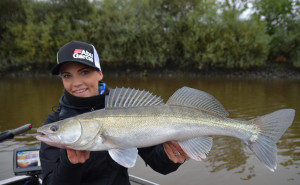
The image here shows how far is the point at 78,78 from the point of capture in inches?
93.7

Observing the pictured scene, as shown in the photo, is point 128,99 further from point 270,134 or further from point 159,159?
point 270,134

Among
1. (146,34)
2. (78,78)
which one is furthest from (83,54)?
(146,34)

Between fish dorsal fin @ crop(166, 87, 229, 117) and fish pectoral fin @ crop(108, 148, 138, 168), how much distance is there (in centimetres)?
61

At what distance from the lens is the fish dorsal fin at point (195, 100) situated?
2342mm

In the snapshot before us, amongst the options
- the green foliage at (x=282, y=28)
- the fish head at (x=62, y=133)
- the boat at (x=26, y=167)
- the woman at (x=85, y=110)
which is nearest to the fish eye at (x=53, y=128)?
the fish head at (x=62, y=133)

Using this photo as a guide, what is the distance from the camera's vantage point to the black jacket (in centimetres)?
196

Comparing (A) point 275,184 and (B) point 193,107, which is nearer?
(B) point 193,107

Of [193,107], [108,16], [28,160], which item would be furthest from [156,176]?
[108,16]

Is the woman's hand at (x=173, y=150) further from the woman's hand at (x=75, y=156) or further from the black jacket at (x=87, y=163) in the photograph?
the woman's hand at (x=75, y=156)

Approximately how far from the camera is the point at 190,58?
3136 cm

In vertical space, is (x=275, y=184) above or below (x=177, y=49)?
below

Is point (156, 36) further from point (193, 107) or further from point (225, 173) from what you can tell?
point (193, 107)

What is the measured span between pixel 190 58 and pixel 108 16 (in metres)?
11.9

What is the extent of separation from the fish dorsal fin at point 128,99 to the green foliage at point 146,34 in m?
28.7
